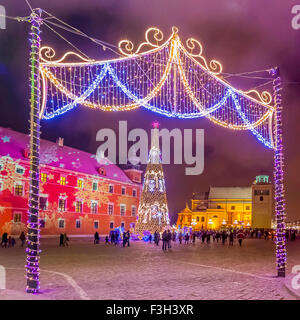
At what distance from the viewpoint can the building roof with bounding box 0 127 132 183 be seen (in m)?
40.4

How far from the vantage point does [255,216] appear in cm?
11469

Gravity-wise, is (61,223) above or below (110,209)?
below

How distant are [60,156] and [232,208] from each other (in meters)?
92.4

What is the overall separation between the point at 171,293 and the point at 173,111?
17.7ft

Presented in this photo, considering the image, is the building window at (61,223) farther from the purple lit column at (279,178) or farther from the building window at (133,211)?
the purple lit column at (279,178)

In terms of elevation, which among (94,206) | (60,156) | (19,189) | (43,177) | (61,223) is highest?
(60,156)

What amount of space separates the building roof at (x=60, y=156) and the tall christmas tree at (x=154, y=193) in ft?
46.4

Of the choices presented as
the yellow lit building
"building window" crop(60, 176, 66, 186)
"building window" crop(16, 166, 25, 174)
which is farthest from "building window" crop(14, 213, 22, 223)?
the yellow lit building

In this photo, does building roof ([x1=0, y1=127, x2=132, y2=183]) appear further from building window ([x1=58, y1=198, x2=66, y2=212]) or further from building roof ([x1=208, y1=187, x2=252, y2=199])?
building roof ([x1=208, y1=187, x2=252, y2=199])

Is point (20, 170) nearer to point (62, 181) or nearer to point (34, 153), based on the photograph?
point (62, 181)

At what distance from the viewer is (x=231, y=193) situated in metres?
131

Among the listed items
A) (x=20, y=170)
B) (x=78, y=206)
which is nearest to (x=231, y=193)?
(x=78, y=206)

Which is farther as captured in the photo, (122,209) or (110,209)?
(122,209)
